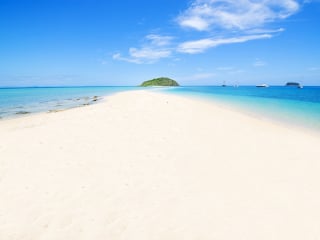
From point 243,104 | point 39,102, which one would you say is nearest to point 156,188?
point 243,104

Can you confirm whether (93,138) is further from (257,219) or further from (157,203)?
(257,219)

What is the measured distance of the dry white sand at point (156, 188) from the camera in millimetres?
3434

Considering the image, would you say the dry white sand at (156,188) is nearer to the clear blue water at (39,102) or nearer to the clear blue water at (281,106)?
the clear blue water at (281,106)

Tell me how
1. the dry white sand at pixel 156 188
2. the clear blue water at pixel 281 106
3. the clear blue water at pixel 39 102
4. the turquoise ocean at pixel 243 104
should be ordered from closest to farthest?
the dry white sand at pixel 156 188 → the clear blue water at pixel 281 106 → the turquoise ocean at pixel 243 104 → the clear blue water at pixel 39 102

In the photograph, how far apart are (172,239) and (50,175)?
3.43m

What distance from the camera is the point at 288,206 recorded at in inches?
160

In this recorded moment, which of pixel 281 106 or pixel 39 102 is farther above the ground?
pixel 39 102

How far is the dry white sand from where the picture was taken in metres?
3.43

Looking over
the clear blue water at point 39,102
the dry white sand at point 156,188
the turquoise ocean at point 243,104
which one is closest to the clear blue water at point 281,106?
the turquoise ocean at point 243,104

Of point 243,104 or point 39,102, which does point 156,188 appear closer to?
point 243,104

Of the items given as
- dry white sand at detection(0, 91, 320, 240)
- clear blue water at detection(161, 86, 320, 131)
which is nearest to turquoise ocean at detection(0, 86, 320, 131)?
clear blue water at detection(161, 86, 320, 131)

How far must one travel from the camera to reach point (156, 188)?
4.64 m

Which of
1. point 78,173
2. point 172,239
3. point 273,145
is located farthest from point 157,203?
point 273,145

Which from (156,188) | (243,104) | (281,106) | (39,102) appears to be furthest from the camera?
(39,102)
